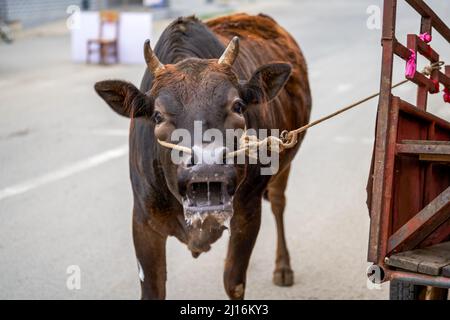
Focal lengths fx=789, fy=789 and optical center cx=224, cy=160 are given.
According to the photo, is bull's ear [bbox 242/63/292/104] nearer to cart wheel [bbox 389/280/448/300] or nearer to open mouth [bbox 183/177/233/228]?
open mouth [bbox 183/177/233/228]

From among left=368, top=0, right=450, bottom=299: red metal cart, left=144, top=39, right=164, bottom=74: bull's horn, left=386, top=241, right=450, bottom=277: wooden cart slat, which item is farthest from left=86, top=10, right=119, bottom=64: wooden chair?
left=386, top=241, right=450, bottom=277: wooden cart slat

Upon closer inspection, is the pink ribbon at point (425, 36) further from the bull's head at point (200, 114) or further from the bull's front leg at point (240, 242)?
the bull's front leg at point (240, 242)

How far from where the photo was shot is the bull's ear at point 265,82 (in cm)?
430

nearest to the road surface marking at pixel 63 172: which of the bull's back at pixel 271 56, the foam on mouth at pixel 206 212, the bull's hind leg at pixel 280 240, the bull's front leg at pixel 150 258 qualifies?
the bull's hind leg at pixel 280 240

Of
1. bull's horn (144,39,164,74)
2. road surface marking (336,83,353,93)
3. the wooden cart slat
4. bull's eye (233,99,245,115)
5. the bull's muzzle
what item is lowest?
road surface marking (336,83,353,93)

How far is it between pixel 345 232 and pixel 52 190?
10.5ft

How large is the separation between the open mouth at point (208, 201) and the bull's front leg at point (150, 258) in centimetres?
100

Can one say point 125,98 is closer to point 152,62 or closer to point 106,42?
point 152,62

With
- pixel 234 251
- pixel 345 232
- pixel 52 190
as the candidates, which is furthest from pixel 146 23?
pixel 234 251

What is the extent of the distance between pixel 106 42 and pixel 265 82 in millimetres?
13443

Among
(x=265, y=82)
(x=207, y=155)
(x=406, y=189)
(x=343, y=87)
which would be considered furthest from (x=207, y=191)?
(x=343, y=87)

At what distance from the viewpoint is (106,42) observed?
57.2ft

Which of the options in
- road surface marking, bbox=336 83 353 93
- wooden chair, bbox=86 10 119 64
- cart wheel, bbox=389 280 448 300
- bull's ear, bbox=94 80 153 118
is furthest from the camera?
wooden chair, bbox=86 10 119 64

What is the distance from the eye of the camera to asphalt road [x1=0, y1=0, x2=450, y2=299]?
6180 millimetres
